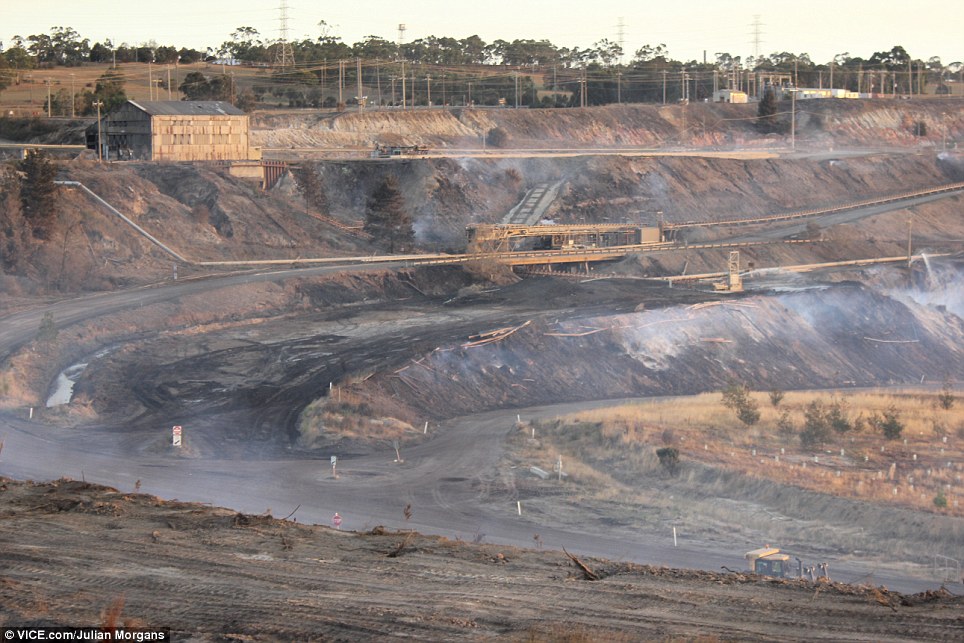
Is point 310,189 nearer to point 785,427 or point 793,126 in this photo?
point 785,427

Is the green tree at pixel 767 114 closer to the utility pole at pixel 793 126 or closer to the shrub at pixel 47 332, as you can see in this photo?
the utility pole at pixel 793 126

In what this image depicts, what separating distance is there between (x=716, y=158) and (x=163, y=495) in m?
80.1

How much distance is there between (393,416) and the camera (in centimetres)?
4459

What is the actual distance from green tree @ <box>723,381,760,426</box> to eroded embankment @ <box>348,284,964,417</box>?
254 inches

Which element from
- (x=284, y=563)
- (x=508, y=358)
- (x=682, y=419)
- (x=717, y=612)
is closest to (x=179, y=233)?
(x=508, y=358)

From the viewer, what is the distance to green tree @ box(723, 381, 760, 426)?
143 feet

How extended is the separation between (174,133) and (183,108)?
8.25 ft

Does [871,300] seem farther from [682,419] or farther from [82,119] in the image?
[82,119]

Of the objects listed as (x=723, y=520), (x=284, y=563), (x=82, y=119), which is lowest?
(x=723, y=520)

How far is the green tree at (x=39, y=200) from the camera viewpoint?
202 ft

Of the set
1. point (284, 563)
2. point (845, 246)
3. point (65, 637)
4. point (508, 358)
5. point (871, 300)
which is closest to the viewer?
point (65, 637)

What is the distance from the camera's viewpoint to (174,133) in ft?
257

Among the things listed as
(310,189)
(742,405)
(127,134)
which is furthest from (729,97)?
(742,405)

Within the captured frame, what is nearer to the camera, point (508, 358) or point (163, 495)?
point (163, 495)
